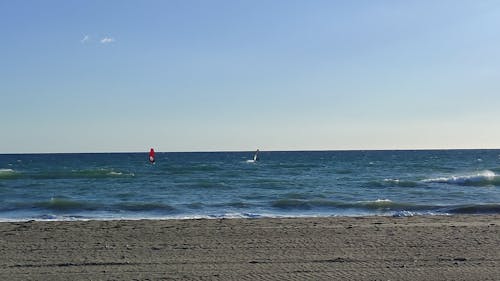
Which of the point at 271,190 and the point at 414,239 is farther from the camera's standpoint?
the point at 271,190

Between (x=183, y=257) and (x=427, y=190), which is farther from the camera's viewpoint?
(x=427, y=190)

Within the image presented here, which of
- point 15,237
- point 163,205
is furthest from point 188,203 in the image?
point 15,237

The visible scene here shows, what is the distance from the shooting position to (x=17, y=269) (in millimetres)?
8516

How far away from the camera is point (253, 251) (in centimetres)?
987

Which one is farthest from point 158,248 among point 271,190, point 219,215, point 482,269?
point 271,190

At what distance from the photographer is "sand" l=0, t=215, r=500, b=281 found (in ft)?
26.5

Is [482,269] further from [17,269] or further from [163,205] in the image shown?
[163,205]

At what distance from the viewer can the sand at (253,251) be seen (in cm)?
806

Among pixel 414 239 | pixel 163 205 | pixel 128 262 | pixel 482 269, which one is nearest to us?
pixel 482 269

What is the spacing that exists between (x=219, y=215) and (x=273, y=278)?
9.92 meters

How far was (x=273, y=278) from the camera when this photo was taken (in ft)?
25.3

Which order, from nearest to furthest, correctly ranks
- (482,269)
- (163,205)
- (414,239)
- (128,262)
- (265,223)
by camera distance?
(482,269), (128,262), (414,239), (265,223), (163,205)

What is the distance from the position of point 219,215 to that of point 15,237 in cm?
682

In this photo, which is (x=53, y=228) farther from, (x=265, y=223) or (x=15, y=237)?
(x=265, y=223)
